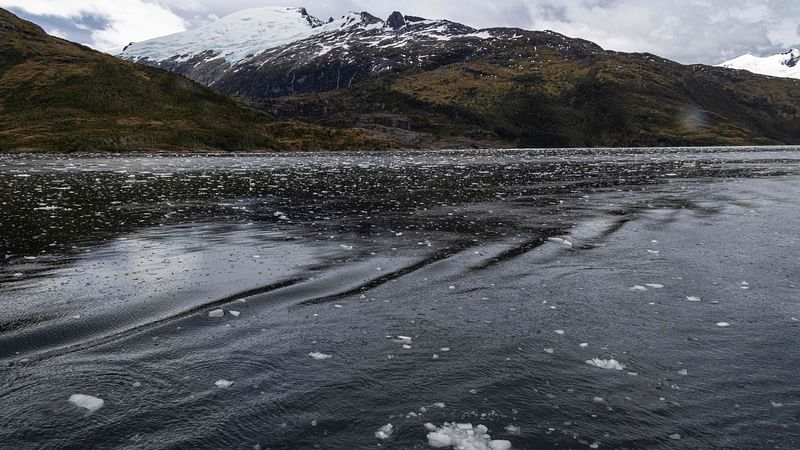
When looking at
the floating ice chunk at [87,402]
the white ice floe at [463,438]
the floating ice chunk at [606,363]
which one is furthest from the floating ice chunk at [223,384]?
the floating ice chunk at [606,363]

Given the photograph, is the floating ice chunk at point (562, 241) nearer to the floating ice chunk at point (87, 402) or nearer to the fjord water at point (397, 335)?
the fjord water at point (397, 335)

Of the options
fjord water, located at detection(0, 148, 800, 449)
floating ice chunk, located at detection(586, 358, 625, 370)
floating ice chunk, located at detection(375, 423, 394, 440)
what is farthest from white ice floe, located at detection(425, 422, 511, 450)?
floating ice chunk, located at detection(586, 358, 625, 370)

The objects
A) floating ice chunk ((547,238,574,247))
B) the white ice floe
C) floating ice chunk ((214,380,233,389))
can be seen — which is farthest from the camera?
floating ice chunk ((547,238,574,247))

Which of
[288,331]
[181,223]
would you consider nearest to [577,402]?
[288,331]

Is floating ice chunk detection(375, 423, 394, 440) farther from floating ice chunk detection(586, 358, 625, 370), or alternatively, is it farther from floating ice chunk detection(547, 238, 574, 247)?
floating ice chunk detection(547, 238, 574, 247)

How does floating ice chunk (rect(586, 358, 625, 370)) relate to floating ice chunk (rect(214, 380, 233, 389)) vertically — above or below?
below

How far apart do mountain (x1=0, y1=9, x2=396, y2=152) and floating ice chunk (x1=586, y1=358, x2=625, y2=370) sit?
136 metres

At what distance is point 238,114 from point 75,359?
567 ft

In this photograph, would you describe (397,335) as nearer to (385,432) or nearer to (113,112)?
(385,432)

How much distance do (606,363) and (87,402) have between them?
7907mm

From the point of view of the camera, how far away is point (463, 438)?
6641 millimetres

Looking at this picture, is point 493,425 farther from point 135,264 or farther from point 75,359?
point 135,264

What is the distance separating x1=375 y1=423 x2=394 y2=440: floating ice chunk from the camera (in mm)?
6609

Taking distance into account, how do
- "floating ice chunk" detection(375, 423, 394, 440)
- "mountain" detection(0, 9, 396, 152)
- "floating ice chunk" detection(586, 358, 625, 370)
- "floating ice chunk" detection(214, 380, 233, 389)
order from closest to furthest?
"floating ice chunk" detection(375, 423, 394, 440) < "floating ice chunk" detection(214, 380, 233, 389) < "floating ice chunk" detection(586, 358, 625, 370) < "mountain" detection(0, 9, 396, 152)
